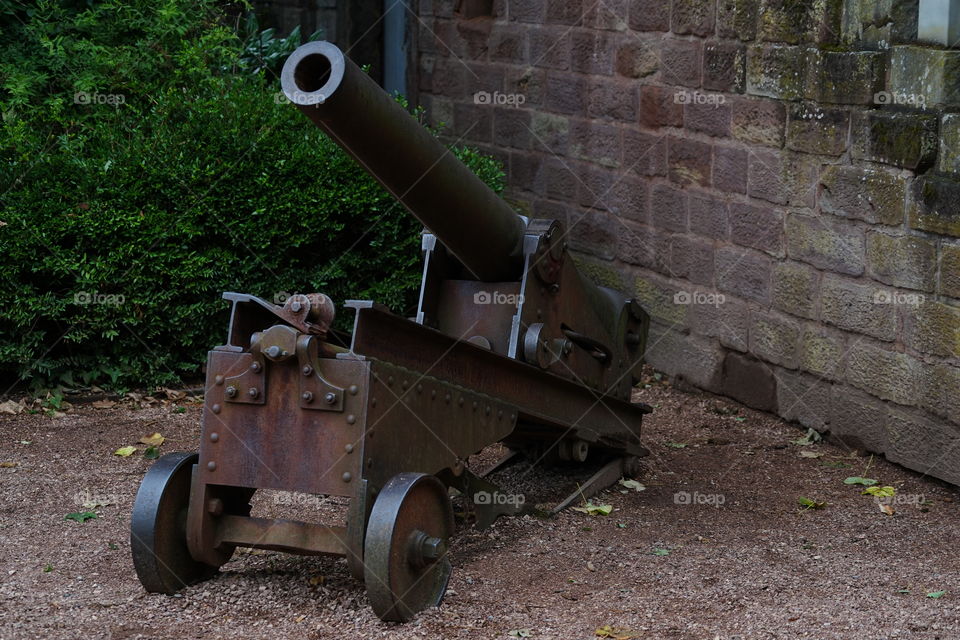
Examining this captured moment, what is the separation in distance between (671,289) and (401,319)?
12.4 feet

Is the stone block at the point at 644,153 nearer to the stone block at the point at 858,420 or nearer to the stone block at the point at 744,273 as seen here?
the stone block at the point at 744,273

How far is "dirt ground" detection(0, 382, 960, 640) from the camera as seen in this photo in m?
4.21

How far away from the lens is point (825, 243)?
6.60 meters

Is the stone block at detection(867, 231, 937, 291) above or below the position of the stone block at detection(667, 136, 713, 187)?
below

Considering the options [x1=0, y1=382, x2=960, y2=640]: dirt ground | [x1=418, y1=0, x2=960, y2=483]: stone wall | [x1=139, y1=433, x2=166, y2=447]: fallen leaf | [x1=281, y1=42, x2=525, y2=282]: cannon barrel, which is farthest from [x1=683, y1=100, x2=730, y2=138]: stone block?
[x1=139, y1=433, x2=166, y2=447]: fallen leaf

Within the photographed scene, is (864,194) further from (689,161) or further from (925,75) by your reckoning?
(689,161)

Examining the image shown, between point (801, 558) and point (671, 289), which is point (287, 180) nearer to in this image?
point (671, 289)

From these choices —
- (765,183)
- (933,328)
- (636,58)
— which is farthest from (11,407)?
(933,328)

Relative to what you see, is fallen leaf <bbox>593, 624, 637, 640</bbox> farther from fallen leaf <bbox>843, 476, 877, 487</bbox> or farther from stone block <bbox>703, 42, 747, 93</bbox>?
stone block <bbox>703, 42, 747, 93</bbox>

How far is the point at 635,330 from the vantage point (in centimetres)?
612

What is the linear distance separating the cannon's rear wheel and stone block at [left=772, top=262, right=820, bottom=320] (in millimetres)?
3085

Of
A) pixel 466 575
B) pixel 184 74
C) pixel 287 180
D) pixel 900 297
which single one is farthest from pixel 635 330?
pixel 184 74

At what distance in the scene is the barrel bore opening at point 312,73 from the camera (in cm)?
394

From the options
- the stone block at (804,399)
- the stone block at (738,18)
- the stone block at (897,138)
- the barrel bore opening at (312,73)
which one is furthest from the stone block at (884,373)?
the barrel bore opening at (312,73)
